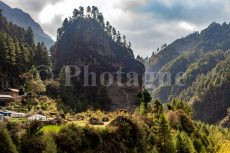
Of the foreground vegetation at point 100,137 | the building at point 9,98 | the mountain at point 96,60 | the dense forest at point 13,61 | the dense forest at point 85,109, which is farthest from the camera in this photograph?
the mountain at point 96,60

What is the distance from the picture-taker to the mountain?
14900 cm

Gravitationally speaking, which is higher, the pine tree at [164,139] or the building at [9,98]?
the building at [9,98]

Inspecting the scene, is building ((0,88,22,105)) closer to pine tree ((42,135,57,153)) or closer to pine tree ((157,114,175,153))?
pine tree ((157,114,175,153))

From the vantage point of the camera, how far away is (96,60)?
6934 inches

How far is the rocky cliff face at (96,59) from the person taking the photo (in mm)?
150750

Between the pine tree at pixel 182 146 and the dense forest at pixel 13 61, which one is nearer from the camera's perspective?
the pine tree at pixel 182 146

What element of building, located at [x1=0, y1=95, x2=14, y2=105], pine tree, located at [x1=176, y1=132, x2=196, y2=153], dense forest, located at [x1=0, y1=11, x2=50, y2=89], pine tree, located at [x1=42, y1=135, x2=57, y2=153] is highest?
dense forest, located at [x1=0, y1=11, x2=50, y2=89]

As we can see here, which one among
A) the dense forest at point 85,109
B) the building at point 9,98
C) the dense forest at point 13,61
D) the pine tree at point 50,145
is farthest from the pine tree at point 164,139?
the dense forest at point 13,61

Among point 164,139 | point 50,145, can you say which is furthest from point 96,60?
point 50,145

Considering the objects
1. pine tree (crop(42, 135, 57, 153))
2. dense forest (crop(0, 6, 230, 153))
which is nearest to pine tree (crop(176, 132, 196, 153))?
dense forest (crop(0, 6, 230, 153))

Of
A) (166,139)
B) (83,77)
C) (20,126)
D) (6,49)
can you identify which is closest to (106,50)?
(83,77)

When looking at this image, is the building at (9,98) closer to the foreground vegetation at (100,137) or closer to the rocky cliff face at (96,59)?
the foreground vegetation at (100,137)

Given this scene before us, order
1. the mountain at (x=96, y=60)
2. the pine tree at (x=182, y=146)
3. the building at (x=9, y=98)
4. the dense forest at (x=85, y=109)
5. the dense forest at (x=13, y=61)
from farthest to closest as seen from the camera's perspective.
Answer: the mountain at (x=96, y=60), the dense forest at (x=13, y=61), the building at (x=9, y=98), the pine tree at (x=182, y=146), the dense forest at (x=85, y=109)

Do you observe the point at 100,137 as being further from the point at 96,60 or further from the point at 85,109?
the point at 96,60
